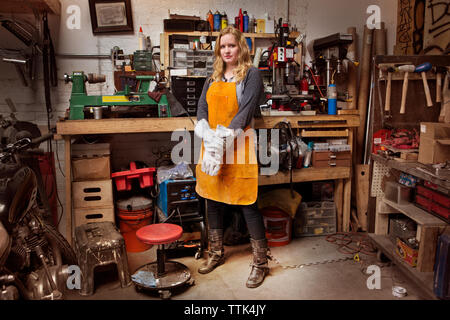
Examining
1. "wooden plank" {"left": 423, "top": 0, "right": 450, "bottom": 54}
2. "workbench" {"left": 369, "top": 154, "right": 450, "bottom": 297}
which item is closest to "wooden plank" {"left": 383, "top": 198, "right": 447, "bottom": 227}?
"workbench" {"left": 369, "top": 154, "right": 450, "bottom": 297}

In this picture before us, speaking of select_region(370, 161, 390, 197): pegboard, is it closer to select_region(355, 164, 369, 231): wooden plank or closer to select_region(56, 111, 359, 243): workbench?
select_region(56, 111, 359, 243): workbench

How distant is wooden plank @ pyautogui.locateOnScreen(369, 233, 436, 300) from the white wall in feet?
7.86

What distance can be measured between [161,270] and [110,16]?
2.54 m

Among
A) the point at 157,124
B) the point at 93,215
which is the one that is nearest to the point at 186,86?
the point at 157,124

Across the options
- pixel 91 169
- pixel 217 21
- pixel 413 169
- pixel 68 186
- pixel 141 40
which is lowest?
pixel 68 186

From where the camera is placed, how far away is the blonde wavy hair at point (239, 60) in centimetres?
253

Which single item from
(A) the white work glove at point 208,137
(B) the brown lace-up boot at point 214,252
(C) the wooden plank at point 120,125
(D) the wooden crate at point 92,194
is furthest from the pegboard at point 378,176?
(D) the wooden crate at point 92,194

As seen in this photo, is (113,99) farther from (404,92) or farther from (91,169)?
(404,92)

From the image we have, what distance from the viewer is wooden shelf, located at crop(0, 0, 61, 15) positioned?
3130 mm

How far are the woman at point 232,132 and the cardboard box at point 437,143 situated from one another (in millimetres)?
1155

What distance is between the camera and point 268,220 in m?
3.26

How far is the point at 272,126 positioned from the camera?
3.30 metres

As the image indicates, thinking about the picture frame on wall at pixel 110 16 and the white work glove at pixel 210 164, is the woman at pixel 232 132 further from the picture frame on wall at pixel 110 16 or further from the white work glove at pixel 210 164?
the picture frame on wall at pixel 110 16

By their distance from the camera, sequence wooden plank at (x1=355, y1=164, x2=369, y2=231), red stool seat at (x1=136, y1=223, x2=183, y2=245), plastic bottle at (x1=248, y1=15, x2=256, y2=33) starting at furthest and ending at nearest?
1. plastic bottle at (x1=248, y1=15, x2=256, y2=33)
2. wooden plank at (x1=355, y1=164, x2=369, y2=231)
3. red stool seat at (x1=136, y1=223, x2=183, y2=245)
